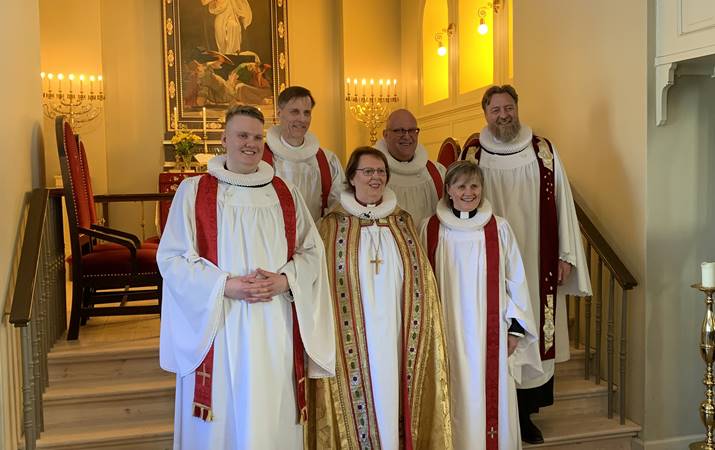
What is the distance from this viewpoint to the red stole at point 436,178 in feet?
12.3

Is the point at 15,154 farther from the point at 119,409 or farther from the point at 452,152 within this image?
the point at 452,152

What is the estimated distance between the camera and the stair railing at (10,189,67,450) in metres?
3.09

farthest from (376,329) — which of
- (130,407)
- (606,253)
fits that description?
(606,253)

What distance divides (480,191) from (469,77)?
173 inches

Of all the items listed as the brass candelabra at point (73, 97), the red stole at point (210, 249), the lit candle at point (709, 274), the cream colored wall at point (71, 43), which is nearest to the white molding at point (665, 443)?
the lit candle at point (709, 274)

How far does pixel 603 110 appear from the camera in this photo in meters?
4.13

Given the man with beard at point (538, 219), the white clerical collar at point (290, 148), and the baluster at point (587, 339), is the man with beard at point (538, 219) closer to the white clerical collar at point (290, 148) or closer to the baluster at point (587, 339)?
the baluster at point (587, 339)

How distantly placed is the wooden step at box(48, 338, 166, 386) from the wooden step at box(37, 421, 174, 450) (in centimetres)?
34

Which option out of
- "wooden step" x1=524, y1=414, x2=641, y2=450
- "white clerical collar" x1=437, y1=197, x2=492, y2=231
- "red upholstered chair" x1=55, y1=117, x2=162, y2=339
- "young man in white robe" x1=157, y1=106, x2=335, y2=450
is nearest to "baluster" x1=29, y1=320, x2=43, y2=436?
"red upholstered chair" x1=55, y1=117, x2=162, y2=339

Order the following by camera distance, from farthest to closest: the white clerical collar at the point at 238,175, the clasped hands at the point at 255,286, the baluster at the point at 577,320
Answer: the baluster at the point at 577,320
the white clerical collar at the point at 238,175
the clasped hands at the point at 255,286

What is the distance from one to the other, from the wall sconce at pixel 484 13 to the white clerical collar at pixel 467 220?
364cm

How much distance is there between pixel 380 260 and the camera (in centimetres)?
297

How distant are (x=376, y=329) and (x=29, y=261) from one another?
1.72m

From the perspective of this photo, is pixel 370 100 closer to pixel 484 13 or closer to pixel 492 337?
pixel 484 13
